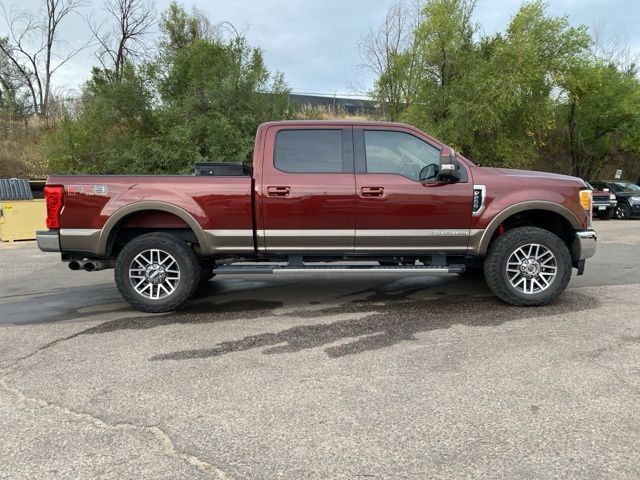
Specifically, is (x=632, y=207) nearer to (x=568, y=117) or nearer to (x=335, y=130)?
(x=568, y=117)

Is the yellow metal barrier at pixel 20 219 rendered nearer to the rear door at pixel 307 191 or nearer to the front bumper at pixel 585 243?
the rear door at pixel 307 191

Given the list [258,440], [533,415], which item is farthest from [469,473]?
[258,440]

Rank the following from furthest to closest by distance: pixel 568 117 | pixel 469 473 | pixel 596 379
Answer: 1. pixel 568 117
2. pixel 596 379
3. pixel 469 473

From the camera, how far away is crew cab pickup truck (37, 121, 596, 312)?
5.52m

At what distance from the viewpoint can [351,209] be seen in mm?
5543

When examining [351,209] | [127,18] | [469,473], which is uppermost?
[127,18]

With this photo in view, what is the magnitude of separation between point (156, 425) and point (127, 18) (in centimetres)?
3403

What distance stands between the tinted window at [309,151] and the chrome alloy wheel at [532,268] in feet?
7.35

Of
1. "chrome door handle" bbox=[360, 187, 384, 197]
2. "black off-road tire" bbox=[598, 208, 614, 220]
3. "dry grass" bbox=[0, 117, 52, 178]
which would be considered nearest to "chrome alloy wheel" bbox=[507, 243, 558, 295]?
"chrome door handle" bbox=[360, 187, 384, 197]

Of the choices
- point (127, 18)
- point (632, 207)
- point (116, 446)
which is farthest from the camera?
point (127, 18)

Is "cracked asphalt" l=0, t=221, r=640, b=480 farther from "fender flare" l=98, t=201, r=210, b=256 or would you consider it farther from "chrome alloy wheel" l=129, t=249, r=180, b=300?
"fender flare" l=98, t=201, r=210, b=256

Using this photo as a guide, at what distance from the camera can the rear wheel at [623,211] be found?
20516mm

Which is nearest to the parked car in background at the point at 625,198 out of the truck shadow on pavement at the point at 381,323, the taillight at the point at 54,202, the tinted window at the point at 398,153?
the truck shadow on pavement at the point at 381,323

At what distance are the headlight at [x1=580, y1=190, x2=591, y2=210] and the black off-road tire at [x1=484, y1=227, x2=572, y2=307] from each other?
494 millimetres
